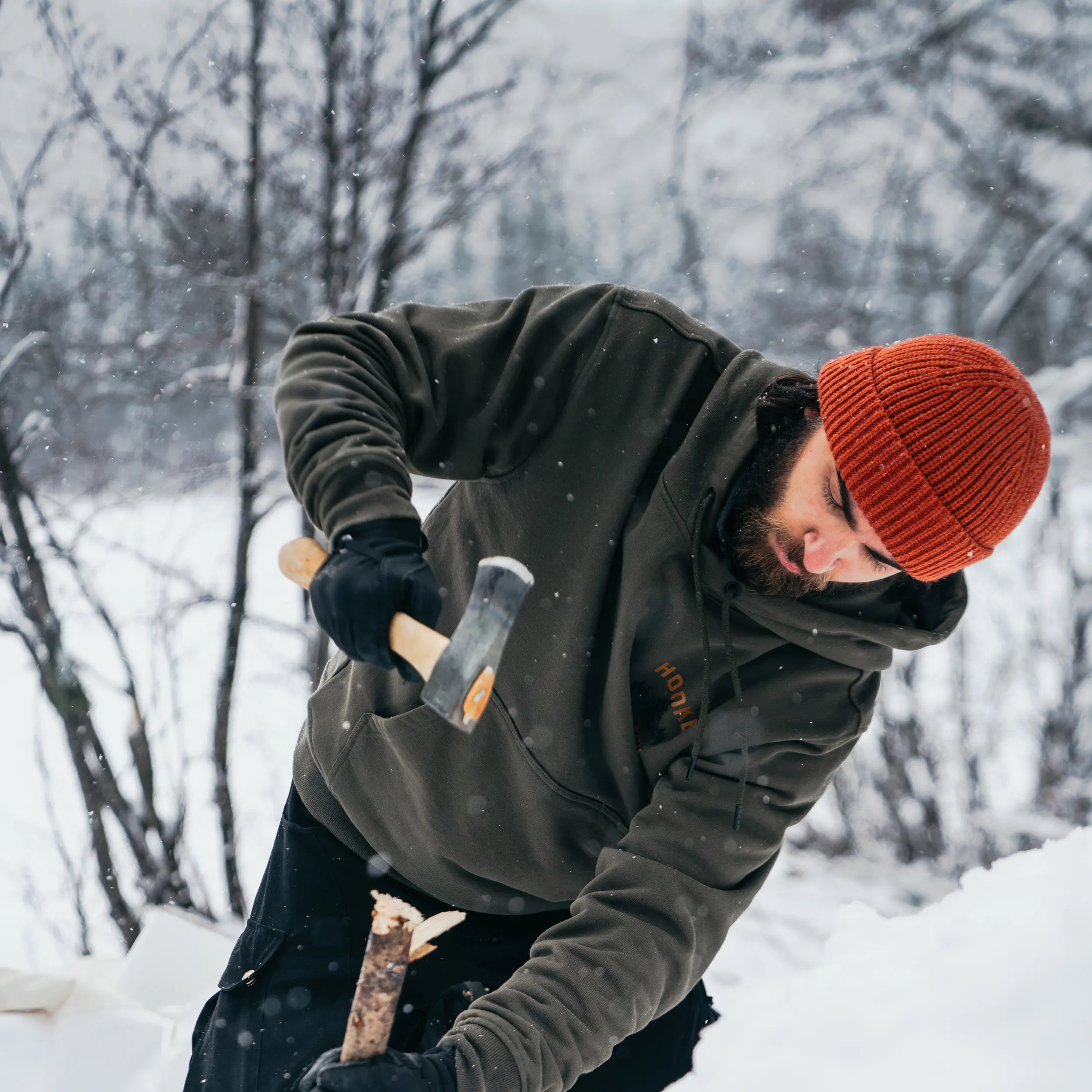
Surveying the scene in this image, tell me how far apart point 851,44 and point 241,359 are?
5.19m

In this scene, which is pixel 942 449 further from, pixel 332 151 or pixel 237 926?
pixel 332 151

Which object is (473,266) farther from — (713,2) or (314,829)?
(314,829)

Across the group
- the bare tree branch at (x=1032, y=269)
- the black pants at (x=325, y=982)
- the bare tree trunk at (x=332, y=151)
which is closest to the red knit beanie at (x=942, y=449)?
the black pants at (x=325, y=982)

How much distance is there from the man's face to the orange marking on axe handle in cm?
62

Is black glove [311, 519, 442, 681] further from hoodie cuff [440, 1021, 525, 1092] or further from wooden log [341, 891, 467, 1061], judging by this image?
hoodie cuff [440, 1021, 525, 1092]

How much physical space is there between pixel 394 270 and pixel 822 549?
523 centimetres

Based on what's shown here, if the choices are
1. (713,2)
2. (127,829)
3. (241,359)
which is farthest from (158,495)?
(713,2)

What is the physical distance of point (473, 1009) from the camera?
3.95 ft

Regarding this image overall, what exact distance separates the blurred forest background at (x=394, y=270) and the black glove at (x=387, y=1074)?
4.80 m

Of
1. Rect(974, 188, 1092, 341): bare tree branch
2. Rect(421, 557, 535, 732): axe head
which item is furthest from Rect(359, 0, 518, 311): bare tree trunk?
Rect(421, 557, 535, 732): axe head

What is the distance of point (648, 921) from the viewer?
1373mm

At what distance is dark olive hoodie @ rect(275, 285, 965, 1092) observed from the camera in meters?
1.44

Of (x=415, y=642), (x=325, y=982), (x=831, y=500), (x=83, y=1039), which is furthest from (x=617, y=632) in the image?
(x=83, y=1039)

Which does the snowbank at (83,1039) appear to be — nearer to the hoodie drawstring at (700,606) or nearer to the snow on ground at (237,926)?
the snow on ground at (237,926)
